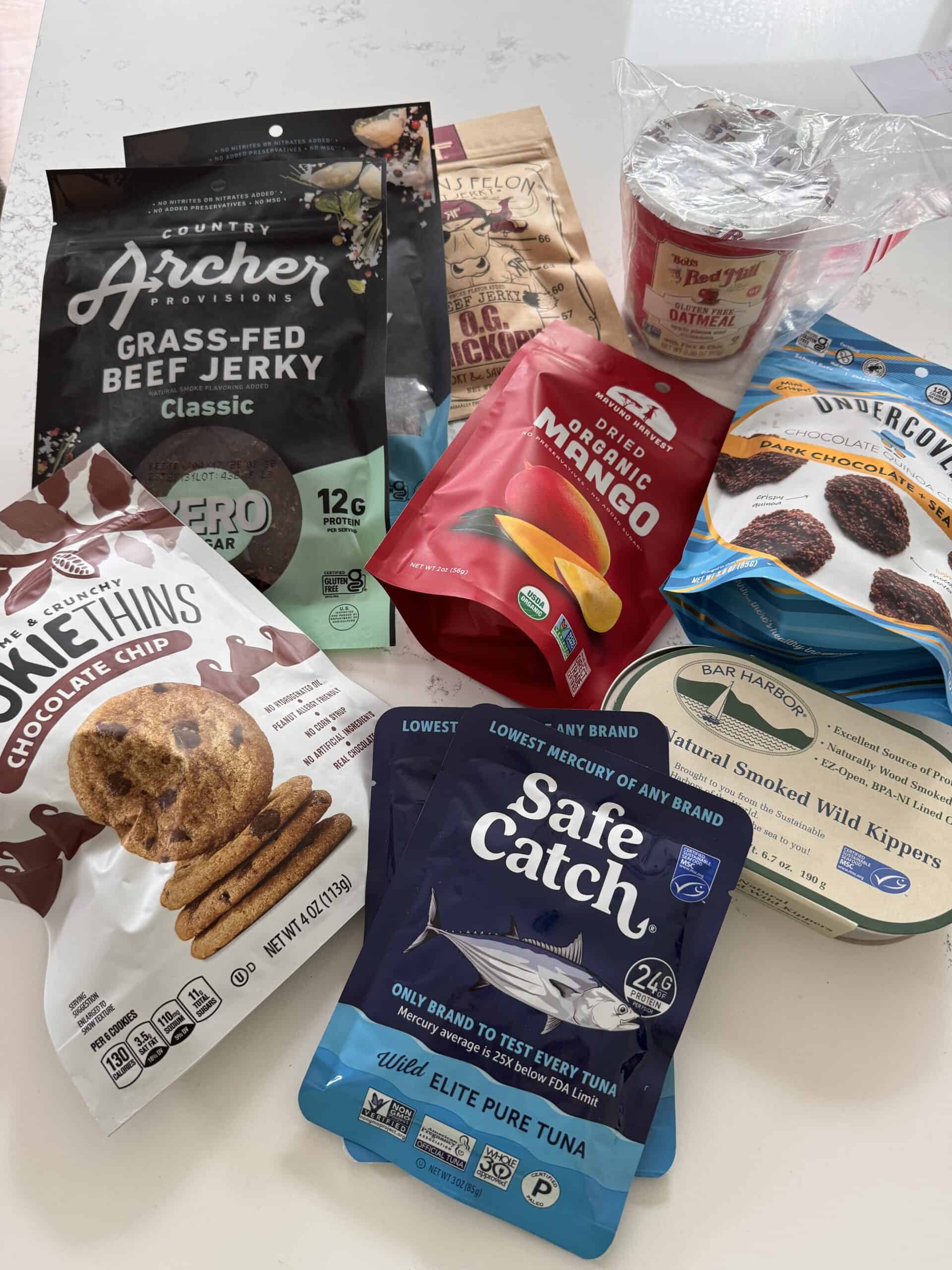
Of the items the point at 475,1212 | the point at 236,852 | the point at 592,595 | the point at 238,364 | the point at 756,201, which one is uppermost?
the point at 756,201

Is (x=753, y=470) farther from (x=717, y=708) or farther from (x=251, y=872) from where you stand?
(x=251, y=872)

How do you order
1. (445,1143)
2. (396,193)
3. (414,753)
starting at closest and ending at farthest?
(445,1143)
(414,753)
(396,193)

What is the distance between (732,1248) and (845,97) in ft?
3.58

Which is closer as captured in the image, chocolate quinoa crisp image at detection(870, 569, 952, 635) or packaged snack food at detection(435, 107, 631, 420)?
chocolate quinoa crisp image at detection(870, 569, 952, 635)

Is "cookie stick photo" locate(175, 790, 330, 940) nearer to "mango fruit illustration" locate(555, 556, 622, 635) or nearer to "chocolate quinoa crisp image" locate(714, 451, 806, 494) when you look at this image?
"mango fruit illustration" locate(555, 556, 622, 635)

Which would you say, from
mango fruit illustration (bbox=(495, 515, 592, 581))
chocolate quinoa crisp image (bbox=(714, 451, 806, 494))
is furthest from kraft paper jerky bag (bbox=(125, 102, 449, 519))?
chocolate quinoa crisp image (bbox=(714, 451, 806, 494))

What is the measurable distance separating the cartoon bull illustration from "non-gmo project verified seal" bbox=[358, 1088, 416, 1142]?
0.68m

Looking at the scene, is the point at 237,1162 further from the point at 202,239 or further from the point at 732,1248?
the point at 202,239

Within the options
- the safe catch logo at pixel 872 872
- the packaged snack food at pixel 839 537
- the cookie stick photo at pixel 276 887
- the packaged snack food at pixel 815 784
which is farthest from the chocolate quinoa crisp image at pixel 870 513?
the cookie stick photo at pixel 276 887

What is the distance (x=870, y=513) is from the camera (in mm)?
695

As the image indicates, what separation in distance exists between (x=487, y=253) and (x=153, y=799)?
600 millimetres

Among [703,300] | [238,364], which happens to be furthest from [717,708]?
[238,364]

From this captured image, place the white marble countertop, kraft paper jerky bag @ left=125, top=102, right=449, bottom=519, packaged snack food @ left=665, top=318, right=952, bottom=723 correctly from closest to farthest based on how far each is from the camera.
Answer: the white marble countertop → packaged snack food @ left=665, top=318, right=952, bottom=723 → kraft paper jerky bag @ left=125, top=102, right=449, bottom=519

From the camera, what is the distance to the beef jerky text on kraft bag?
0.76 metres
